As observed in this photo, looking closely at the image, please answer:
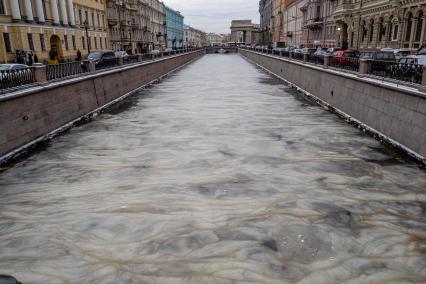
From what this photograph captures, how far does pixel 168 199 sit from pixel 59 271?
2.72 meters

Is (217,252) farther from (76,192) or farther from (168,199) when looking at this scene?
(76,192)

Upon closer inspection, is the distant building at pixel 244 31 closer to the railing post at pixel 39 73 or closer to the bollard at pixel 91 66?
the bollard at pixel 91 66

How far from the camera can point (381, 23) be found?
35500 mm

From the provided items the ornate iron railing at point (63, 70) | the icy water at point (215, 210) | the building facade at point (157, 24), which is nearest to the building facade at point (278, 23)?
the building facade at point (157, 24)

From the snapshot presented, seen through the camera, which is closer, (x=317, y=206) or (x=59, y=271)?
(x=59, y=271)

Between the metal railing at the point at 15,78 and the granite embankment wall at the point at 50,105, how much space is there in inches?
11.9

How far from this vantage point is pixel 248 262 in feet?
18.2

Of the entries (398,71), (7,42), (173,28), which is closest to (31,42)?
(7,42)

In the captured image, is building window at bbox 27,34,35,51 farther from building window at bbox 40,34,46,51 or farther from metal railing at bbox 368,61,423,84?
metal railing at bbox 368,61,423,84

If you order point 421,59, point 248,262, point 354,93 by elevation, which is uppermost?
point 421,59

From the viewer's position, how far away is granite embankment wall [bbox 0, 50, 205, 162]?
10.5 meters

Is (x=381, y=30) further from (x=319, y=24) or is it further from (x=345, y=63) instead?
(x=345, y=63)

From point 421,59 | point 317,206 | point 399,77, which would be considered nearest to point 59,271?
point 317,206

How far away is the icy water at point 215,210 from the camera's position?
5.43 meters
